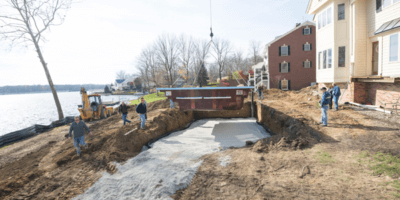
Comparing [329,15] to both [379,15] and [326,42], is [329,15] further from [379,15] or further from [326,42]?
[379,15]

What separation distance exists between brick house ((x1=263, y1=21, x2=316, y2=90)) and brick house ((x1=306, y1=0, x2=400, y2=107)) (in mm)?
12081

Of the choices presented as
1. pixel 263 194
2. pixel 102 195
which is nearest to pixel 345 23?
pixel 263 194

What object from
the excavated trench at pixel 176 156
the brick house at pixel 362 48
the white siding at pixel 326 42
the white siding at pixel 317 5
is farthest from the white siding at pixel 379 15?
the excavated trench at pixel 176 156

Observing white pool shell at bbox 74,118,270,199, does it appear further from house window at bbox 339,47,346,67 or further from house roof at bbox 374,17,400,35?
house roof at bbox 374,17,400,35

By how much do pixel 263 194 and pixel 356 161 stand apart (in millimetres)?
2898

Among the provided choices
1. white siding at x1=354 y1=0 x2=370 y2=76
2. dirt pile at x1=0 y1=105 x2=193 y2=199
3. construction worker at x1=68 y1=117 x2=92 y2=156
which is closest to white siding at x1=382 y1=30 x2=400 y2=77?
white siding at x1=354 y1=0 x2=370 y2=76

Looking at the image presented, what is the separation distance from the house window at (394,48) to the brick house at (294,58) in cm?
1629

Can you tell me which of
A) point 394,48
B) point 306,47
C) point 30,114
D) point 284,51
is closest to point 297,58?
point 306,47

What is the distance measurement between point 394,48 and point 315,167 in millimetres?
9370

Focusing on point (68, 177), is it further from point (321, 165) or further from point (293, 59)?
point (293, 59)

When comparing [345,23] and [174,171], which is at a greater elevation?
[345,23]

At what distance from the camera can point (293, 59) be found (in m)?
25.9

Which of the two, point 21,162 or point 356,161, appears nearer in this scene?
point 356,161

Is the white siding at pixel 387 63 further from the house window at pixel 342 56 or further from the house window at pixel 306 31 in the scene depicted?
the house window at pixel 306 31
